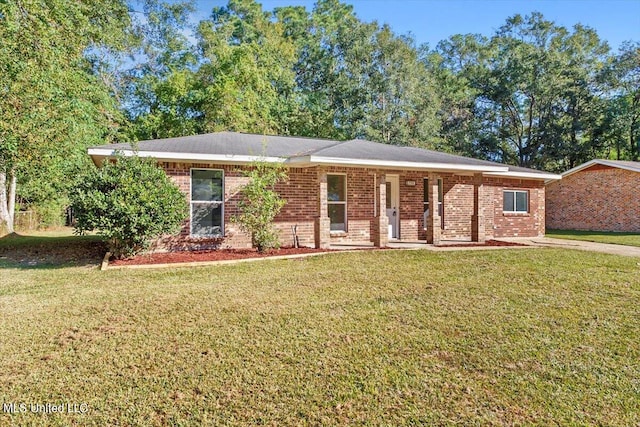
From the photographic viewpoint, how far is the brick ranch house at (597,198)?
63.5 ft

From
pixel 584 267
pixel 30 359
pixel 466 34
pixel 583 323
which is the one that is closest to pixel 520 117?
pixel 466 34

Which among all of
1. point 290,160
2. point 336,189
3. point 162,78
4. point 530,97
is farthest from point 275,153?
point 530,97

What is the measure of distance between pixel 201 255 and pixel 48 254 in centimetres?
445

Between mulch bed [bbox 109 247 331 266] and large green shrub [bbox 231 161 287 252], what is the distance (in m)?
0.34

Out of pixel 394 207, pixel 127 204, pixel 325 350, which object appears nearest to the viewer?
pixel 325 350

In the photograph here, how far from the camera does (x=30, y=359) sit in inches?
151

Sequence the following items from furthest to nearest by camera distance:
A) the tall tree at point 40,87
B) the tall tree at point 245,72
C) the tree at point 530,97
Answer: the tree at point 530,97 → the tall tree at point 245,72 → the tall tree at point 40,87

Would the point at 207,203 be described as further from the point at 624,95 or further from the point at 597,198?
the point at 624,95

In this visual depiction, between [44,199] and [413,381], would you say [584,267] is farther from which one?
[44,199]

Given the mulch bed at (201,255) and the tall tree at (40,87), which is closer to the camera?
the mulch bed at (201,255)

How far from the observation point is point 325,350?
4.08 metres

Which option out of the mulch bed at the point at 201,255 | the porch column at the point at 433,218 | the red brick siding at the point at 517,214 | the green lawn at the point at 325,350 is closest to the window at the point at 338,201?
the mulch bed at the point at 201,255

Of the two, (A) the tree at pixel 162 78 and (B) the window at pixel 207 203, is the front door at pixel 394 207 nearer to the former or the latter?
(B) the window at pixel 207 203

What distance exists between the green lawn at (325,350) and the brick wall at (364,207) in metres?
3.81
